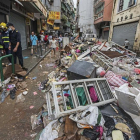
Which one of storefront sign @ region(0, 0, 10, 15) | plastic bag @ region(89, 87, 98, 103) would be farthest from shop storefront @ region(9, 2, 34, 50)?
plastic bag @ region(89, 87, 98, 103)

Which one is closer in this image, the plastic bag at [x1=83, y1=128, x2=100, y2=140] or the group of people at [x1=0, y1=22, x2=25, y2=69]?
the plastic bag at [x1=83, y1=128, x2=100, y2=140]

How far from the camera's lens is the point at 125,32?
13195 mm

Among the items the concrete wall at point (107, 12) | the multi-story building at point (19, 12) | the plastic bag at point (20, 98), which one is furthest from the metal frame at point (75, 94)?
the concrete wall at point (107, 12)

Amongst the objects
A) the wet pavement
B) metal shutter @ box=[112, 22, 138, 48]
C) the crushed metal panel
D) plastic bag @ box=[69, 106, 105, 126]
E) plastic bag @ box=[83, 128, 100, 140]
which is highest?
metal shutter @ box=[112, 22, 138, 48]

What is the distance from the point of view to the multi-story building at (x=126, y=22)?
36.3 ft

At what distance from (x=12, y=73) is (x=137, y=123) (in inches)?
156

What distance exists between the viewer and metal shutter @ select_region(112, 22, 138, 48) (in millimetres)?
11711

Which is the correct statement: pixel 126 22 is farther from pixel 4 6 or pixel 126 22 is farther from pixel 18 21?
pixel 4 6

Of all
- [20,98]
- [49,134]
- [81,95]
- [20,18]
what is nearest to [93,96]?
[81,95]

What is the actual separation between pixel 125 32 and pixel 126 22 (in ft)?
3.69

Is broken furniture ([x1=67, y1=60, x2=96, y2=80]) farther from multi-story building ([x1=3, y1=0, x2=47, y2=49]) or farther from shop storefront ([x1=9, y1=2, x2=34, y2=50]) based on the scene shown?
shop storefront ([x1=9, y1=2, x2=34, y2=50])

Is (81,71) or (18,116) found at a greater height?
(81,71)

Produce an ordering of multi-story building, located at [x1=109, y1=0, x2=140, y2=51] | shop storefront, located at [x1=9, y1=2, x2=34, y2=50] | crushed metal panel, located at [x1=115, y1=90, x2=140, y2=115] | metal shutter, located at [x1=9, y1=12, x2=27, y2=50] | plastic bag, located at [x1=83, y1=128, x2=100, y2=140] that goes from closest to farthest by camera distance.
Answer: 1. plastic bag, located at [x1=83, y1=128, x2=100, y2=140]
2. crushed metal panel, located at [x1=115, y1=90, x2=140, y2=115]
3. shop storefront, located at [x1=9, y1=2, x2=34, y2=50]
4. metal shutter, located at [x1=9, y1=12, x2=27, y2=50]
5. multi-story building, located at [x1=109, y1=0, x2=140, y2=51]

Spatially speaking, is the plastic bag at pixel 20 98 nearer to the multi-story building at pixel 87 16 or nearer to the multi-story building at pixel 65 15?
the multi-story building at pixel 87 16
